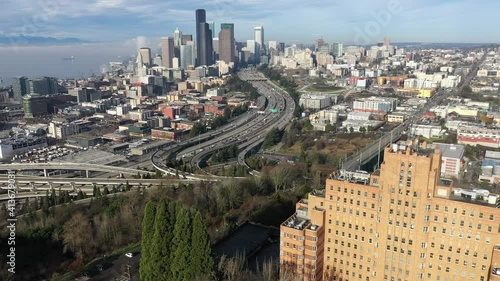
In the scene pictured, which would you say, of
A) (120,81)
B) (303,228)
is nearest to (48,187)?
(303,228)

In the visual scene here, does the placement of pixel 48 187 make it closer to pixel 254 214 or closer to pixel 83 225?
pixel 83 225

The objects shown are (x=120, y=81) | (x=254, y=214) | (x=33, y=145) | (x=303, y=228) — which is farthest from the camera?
(x=120, y=81)

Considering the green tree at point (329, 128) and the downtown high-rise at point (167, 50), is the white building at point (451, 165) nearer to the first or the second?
the green tree at point (329, 128)

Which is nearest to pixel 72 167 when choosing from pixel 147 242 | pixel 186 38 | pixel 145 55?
pixel 147 242

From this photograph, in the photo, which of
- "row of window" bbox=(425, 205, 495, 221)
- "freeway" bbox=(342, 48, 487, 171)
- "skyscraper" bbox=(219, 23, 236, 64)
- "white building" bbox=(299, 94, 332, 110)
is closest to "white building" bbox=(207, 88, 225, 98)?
"white building" bbox=(299, 94, 332, 110)

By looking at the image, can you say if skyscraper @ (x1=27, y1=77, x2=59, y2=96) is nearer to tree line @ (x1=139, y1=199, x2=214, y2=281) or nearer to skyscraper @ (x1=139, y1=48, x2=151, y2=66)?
skyscraper @ (x1=139, y1=48, x2=151, y2=66)

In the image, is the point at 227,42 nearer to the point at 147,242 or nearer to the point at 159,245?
the point at 147,242
